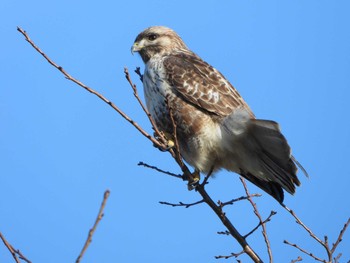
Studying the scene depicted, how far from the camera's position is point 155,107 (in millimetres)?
5535

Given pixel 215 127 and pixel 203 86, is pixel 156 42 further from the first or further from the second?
pixel 215 127

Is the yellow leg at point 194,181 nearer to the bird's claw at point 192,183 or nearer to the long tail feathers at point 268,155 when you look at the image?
the bird's claw at point 192,183

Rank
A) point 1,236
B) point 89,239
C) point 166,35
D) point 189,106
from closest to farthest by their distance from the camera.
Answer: point 89,239
point 1,236
point 189,106
point 166,35

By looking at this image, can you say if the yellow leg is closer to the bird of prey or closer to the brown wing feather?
the bird of prey

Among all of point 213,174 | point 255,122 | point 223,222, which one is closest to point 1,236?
point 223,222

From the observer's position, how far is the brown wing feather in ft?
18.0

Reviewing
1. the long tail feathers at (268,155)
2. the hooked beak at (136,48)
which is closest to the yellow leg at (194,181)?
the long tail feathers at (268,155)

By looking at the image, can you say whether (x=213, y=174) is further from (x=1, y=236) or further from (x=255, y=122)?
(x=1, y=236)

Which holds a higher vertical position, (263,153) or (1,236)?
(263,153)

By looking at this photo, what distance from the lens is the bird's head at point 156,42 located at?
648 centimetres

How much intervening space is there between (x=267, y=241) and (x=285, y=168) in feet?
2.99

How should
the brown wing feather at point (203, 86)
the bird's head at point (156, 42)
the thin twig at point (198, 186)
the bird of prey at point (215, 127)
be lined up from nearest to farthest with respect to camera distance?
1. the thin twig at point (198, 186)
2. the bird of prey at point (215, 127)
3. the brown wing feather at point (203, 86)
4. the bird's head at point (156, 42)

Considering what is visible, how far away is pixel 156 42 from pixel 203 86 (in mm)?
1137

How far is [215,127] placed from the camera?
545 cm
